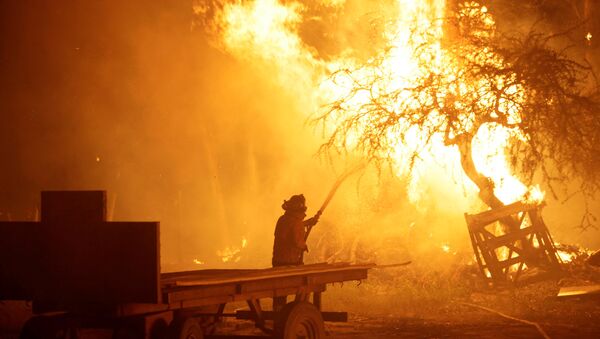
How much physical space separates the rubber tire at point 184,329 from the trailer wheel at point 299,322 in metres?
1.17

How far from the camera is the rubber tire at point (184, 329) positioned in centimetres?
719

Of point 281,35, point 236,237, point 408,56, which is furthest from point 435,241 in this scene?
point 236,237

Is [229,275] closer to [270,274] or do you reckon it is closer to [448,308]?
[270,274]

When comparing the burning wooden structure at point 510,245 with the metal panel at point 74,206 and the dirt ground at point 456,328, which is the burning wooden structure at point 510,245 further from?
the metal panel at point 74,206

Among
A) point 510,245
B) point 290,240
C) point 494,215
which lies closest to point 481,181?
point 494,215

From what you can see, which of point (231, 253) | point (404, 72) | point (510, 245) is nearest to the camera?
point (510, 245)

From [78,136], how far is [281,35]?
1169 centimetres

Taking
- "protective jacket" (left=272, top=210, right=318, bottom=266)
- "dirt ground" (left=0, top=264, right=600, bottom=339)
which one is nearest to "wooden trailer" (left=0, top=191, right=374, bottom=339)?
"protective jacket" (left=272, top=210, right=318, bottom=266)

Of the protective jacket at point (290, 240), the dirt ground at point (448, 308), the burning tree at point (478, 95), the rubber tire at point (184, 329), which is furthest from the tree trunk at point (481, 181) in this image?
the rubber tire at point (184, 329)

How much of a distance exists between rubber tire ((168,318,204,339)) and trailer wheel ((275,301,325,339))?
1169 millimetres

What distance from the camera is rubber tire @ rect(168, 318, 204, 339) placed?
7191 mm

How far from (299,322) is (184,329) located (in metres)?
1.90

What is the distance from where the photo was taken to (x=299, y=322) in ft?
28.6

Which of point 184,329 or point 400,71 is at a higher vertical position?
point 400,71
